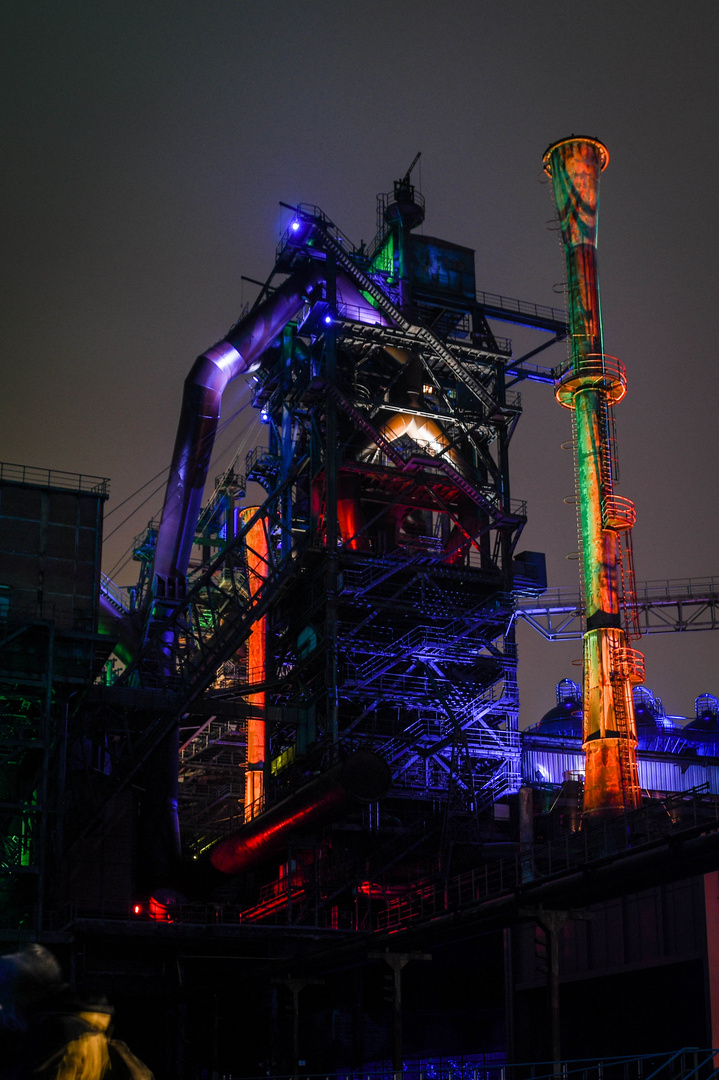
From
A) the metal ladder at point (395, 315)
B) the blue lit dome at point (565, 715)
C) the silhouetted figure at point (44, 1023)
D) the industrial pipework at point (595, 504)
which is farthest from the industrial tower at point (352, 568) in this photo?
the silhouetted figure at point (44, 1023)

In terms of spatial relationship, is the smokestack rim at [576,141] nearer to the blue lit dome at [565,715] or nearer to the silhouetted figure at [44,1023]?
the blue lit dome at [565,715]

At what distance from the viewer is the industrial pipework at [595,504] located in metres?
41.0

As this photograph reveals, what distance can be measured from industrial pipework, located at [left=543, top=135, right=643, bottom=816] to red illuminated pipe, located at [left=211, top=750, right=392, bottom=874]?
9864 millimetres

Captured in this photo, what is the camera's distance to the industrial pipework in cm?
4097

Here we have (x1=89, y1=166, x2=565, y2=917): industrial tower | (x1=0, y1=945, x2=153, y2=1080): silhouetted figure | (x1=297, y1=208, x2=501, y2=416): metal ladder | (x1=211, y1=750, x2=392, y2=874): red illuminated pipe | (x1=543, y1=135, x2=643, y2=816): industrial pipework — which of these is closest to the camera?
(x1=0, y1=945, x2=153, y2=1080): silhouetted figure

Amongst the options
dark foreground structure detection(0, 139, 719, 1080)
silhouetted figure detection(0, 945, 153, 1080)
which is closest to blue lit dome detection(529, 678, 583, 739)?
dark foreground structure detection(0, 139, 719, 1080)

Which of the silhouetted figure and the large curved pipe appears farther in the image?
the large curved pipe

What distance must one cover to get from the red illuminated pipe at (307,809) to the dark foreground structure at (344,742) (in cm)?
11

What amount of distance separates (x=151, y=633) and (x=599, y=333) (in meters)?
19.7

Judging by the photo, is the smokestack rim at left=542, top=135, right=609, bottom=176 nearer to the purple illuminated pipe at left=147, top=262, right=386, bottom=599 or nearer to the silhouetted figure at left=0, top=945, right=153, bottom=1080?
the purple illuminated pipe at left=147, top=262, right=386, bottom=599

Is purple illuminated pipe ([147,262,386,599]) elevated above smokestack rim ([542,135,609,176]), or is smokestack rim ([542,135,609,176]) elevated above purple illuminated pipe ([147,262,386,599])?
smokestack rim ([542,135,609,176])

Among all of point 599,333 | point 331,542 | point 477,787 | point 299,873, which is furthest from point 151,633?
point 599,333

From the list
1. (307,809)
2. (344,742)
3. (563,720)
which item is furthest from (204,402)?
(563,720)

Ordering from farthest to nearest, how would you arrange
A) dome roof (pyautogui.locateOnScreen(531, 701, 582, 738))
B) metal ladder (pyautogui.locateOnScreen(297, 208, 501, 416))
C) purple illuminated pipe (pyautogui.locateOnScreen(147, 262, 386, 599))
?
dome roof (pyautogui.locateOnScreen(531, 701, 582, 738)) → metal ladder (pyautogui.locateOnScreen(297, 208, 501, 416)) → purple illuminated pipe (pyautogui.locateOnScreen(147, 262, 386, 599))
